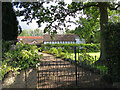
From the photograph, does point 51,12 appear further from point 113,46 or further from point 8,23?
point 113,46

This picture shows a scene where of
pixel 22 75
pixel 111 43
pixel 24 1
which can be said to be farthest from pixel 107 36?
pixel 24 1

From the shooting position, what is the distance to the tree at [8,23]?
22.7ft

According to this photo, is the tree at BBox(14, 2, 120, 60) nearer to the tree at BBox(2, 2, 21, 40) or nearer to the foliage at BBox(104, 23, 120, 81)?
the tree at BBox(2, 2, 21, 40)

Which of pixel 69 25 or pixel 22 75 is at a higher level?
pixel 69 25

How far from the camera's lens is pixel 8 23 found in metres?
7.08

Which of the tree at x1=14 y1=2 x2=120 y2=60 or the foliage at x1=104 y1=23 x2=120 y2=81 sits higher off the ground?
the tree at x1=14 y1=2 x2=120 y2=60

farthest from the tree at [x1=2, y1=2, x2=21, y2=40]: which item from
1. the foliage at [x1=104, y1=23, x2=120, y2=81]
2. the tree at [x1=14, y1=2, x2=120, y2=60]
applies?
the foliage at [x1=104, y1=23, x2=120, y2=81]

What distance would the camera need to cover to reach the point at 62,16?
9.25 metres

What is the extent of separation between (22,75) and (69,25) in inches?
223

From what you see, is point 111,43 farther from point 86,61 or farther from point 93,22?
point 93,22

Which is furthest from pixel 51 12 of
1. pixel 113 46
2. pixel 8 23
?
pixel 113 46

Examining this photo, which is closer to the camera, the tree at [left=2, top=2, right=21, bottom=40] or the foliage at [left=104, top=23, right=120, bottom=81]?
the foliage at [left=104, top=23, right=120, bottom=81]

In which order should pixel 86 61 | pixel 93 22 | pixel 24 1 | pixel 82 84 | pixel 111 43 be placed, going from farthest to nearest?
pixel 93 22, pixel 24 1, pixel 86 61, pixel 82 84, pixel 111 43

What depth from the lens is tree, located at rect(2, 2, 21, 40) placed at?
6.92m
